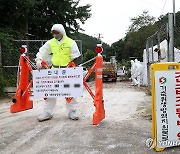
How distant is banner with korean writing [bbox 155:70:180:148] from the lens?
4.45 metres

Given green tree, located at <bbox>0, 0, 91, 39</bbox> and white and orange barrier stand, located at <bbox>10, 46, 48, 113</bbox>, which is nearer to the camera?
white and orange barrier stand, located at <bbox>10, 46, 48, 113</bbox>

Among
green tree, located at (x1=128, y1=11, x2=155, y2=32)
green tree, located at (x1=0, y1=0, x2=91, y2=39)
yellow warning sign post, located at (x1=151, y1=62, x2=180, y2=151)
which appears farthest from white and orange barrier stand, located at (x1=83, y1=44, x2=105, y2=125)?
green tree, located at (x1=128, y1=11, x2=155, y2=32)

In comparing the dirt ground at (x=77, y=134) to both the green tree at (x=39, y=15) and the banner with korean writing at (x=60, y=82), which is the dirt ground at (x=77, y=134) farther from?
the green tree at (x=39, y=15)

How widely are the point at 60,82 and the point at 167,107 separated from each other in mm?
2720

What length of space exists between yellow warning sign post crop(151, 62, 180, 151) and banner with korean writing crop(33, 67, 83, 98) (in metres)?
2.31

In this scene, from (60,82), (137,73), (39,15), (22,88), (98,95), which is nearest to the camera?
(98,95)

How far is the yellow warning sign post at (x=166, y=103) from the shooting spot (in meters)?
4.45

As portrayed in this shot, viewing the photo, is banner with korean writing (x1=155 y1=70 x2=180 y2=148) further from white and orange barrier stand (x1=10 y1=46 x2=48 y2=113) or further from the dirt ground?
white and orange barrier stand (x1=10 y1=46 x2=48 y2=113)

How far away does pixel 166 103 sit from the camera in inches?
176

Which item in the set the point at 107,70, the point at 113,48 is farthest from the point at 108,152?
the point at 113,48

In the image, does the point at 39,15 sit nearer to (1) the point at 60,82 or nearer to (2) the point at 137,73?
(2) the point at 137,73

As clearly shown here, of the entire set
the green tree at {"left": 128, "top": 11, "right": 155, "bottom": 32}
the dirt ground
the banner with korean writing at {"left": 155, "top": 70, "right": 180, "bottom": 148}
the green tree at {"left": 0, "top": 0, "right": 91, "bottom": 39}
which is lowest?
the dirt ground

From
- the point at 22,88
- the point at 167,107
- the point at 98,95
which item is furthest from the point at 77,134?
the point at 22,88

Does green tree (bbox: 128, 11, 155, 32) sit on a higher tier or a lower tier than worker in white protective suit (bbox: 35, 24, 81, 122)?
higher
